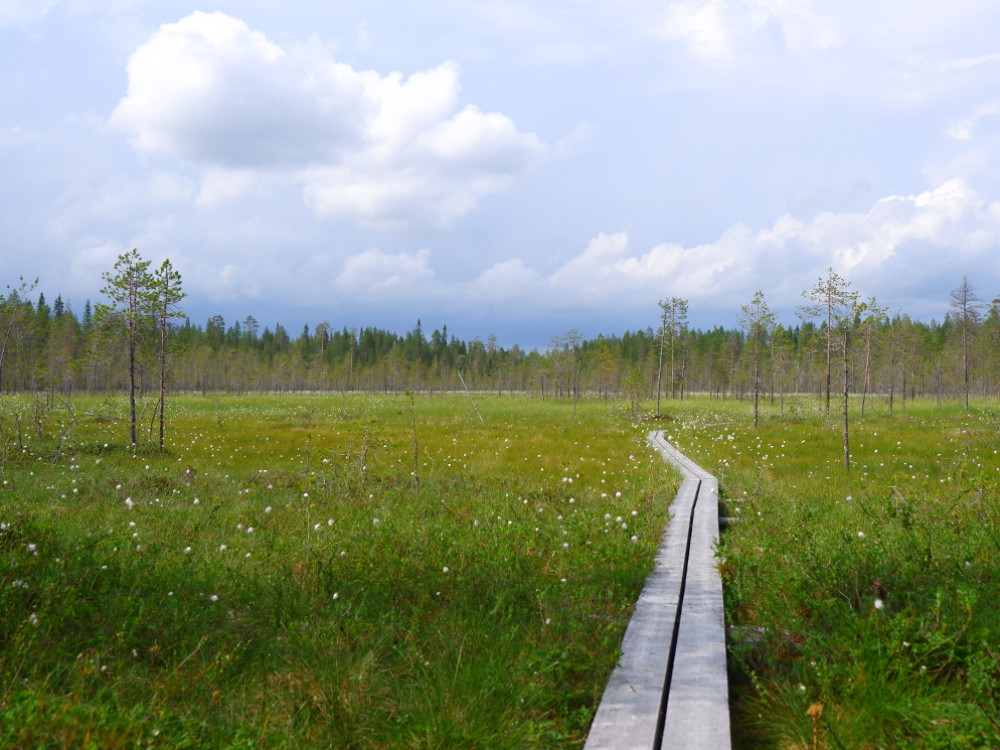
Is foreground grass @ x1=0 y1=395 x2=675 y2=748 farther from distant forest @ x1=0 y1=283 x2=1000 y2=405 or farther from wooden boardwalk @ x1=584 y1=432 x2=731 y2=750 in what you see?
distant forest @ x1=0 y1=283 x2=1000 y2=405

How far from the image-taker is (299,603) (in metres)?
4.82

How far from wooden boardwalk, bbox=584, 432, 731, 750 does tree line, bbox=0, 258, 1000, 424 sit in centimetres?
1317

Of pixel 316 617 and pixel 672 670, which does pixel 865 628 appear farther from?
pixel 316 617

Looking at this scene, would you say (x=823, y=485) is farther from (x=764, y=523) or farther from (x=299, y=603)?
(x=299, y=603)

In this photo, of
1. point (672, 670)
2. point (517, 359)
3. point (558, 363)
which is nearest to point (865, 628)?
point (672, 670)

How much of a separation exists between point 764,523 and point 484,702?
547 cm

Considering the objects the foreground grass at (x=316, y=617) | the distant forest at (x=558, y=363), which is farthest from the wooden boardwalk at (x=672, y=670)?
the distant forest at (x=558, y=363)

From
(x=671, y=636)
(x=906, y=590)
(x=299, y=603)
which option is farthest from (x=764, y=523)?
(x=299, y=603)

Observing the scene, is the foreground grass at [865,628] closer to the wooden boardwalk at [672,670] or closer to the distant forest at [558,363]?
the wooden boardwalk at [672,670]

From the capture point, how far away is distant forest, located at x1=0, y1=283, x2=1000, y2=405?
5994cm

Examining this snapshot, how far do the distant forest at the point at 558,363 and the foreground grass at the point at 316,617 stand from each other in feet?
107

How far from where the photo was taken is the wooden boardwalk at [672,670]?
113 inches

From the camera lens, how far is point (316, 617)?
174 inches

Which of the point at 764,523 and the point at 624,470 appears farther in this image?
the point at 624,470
